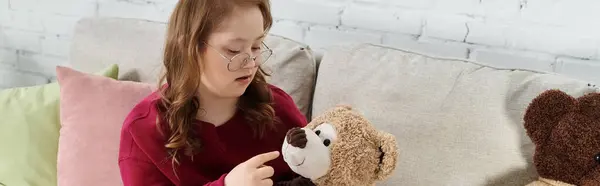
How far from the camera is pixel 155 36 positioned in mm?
1747

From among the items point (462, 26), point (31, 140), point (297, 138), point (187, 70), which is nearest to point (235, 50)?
point (187, 70)

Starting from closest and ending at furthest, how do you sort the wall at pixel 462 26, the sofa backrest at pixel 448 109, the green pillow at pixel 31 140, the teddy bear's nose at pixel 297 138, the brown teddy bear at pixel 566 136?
the teddy bear's nose at pixel 297 138 < the brown teddy bear at pixel 566 136 < the sofa backrest at pixel 448 109 < the wall at pixel 462 26 < the green pillow at pixel 31 140

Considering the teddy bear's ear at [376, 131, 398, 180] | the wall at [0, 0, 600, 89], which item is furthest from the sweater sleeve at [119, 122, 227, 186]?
the wall at [0, 0, 600, 89]

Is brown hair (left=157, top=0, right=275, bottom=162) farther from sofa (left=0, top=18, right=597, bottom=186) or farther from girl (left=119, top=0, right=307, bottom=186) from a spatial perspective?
sofa (left=0, top=18, right=597, bottom=186)

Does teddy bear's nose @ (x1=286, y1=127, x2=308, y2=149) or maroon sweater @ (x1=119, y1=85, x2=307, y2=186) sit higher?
teddy bear's nose @ (x1=286, y1=127, x2=308, y2=149)

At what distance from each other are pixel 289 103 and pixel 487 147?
38 cm

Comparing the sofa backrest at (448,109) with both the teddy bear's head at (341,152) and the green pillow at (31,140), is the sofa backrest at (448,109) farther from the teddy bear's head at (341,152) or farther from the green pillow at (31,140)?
the green pillow at (31,140)

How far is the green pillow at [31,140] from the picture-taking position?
1.64 metres

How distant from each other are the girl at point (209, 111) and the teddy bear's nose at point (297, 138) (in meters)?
0.05

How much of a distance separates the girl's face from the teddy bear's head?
151 mm

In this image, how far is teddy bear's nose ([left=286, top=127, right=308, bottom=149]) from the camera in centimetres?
101

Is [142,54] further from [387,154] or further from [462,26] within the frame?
[387,154]

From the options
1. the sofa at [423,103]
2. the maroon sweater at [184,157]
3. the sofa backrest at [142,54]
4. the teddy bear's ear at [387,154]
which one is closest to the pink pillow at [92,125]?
the sofa at [423,103]

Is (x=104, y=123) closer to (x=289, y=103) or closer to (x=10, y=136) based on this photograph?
(x=10, y=136)
